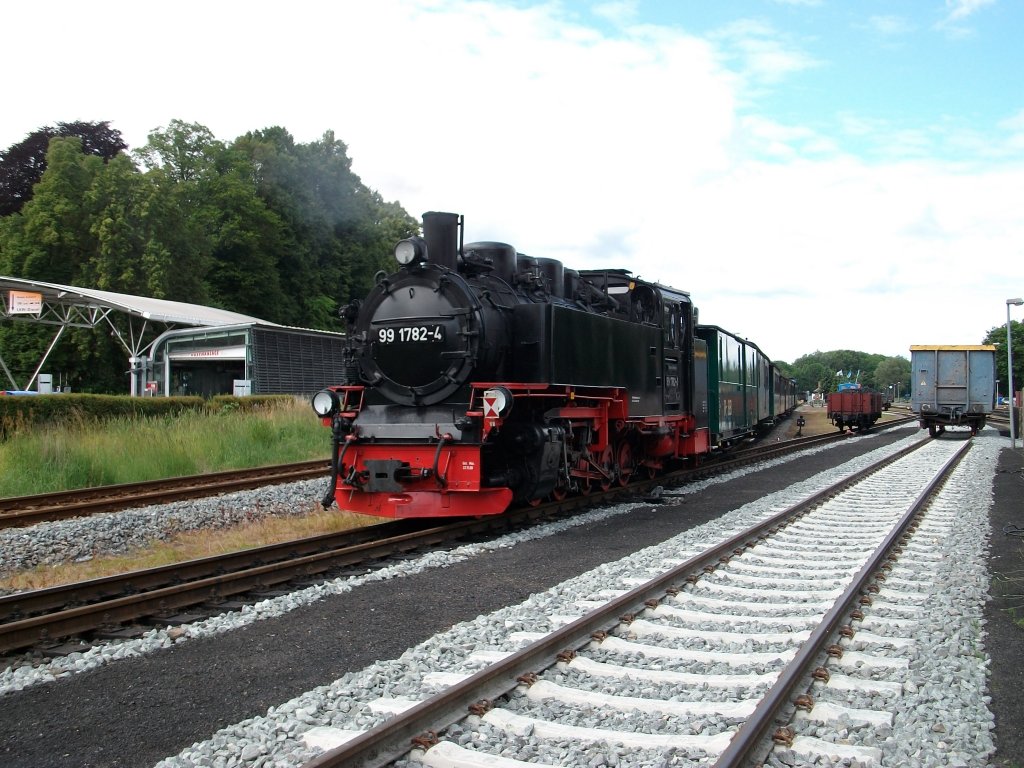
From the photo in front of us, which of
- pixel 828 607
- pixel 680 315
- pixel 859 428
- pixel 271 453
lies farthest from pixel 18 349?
pixel 828 607

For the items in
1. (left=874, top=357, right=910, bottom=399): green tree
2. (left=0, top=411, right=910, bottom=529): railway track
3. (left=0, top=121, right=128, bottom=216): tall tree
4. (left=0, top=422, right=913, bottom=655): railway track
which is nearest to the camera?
(left=0, top=422, right=913, bottom=655): railway track

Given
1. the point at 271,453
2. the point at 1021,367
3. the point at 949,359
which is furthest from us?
the point at 1021,367

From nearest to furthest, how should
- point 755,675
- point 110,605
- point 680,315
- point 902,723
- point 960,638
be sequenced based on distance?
1. point 902,723
2. point 755,675
3. point 960,638
4. point 110,605
5. point 680,315

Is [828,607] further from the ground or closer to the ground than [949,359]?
closer to the ground

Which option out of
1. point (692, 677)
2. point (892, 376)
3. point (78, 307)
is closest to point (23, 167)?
point (78, 307)

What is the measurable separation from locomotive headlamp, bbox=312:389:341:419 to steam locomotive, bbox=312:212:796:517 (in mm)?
14

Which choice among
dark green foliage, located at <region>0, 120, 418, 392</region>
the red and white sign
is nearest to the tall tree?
dark green foliage, located at <region>0, 120, 418, 392</region>

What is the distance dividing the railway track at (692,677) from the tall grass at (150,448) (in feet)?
31.7

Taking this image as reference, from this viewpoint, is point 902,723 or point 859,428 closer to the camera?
point 902,723

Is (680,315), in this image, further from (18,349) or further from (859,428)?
(18,349)

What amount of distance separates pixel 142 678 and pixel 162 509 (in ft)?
20.1

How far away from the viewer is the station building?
27.4 metres

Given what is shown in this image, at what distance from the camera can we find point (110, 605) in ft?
18.0

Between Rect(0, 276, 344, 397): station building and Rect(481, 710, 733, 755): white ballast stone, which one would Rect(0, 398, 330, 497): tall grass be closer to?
Rect(0, 276, 344, 397): station building
